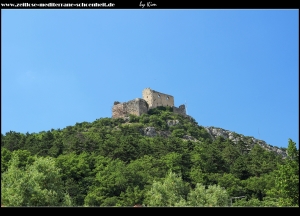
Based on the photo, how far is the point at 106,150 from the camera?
2053 inches

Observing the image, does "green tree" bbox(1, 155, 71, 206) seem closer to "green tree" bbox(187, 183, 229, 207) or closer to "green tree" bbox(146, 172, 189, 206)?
"green tree" bbox(146, 172, 189, 206)

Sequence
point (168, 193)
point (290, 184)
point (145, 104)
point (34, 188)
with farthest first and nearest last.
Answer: point (145, 104)
point (168, 193)
point (290, 184)
point (34, 188)

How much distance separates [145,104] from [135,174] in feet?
167

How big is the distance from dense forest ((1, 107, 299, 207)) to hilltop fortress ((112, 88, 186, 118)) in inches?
838

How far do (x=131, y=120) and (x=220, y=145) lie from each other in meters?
25.9

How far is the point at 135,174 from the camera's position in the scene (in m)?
40.9

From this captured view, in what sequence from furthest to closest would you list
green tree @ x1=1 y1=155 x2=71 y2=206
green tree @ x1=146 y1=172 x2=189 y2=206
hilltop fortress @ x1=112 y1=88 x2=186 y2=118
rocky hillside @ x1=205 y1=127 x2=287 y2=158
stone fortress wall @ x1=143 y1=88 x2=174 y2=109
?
stone fortress wall @ x1=143 y1=88 x2=174 y2=109 → rocky hillside @ x1=205 y1=127 x2=287 y2=158 → hilltop fortress @ x1=112 y1=88 x2=186 y2=118 → green tree @ x1=146 y1=172 x2=189 y2=206 → green tree @ x1=1 y1=155 x2=71 y2=206

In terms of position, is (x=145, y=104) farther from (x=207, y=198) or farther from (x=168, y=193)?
(x=207, y=198)

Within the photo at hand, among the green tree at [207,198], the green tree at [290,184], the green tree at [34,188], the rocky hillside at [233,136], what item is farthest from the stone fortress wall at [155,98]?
the green tree at [290,184]

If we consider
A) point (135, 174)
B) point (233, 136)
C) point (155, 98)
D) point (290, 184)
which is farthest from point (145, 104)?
point (290, 184)

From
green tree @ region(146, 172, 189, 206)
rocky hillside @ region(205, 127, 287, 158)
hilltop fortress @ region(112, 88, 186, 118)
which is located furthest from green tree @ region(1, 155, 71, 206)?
rocky hillside @ region(205, 127, 287, 158)

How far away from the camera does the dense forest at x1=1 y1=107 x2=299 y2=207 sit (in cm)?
2778

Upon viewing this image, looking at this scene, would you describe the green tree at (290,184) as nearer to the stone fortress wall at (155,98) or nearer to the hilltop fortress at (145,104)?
the hilltop fortress at (145,104)
